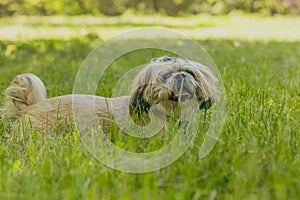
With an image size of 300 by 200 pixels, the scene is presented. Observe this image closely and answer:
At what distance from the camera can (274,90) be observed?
16.7 feet

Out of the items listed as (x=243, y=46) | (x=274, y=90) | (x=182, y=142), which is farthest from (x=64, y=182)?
(x=243, y=46)

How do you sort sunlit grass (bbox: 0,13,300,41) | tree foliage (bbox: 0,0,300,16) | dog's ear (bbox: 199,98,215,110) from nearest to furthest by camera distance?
dog's ear (bbox: 199,98,215,110), sunlit grass (bbox: 0,13,300,41), tree foliage (bbox: 0,0,300,16)

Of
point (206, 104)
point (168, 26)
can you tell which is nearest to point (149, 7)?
point (168, 26)

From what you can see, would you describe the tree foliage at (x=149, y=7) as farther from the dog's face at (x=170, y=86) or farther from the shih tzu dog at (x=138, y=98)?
the dog's face at (x=170, y=86)

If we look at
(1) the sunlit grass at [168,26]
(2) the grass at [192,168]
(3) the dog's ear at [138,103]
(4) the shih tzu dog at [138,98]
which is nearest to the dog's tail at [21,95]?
(4) the shih tzu dog at [138,98]

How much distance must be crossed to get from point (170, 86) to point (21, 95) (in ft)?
4.77

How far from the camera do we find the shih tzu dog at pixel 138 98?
3713 millimetres

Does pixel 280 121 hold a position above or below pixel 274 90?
below

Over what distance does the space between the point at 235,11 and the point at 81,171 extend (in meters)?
23.0

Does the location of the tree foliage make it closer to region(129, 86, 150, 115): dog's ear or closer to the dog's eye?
region(129, 86, 150, 115): dog's ear

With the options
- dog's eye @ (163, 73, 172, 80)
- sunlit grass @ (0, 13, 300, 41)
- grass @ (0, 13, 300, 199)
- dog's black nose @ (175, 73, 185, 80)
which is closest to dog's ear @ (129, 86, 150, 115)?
dog's eye @ (163, 73, 172, 80)

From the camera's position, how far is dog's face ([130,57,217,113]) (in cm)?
369

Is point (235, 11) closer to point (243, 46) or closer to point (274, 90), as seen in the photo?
point (243, 46)

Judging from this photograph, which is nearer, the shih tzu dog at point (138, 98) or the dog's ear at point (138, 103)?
the shih tzu dog at point (138, 98)
